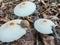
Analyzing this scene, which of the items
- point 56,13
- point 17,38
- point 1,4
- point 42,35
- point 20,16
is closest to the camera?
point 17,38

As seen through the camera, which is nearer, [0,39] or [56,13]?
[0,39]

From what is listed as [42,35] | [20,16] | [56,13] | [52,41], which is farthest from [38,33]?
[56,13]

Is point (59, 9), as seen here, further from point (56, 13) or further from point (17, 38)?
point (17, 38)

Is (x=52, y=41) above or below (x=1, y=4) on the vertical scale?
below

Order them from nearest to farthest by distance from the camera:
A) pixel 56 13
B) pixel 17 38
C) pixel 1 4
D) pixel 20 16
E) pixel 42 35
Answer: pixel 17 38 < pixel 42 35 < pixel 20 16 < pixel 56 13 < pixel 1 4

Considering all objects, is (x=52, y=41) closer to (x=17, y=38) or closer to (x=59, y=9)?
(x=17, y=38)

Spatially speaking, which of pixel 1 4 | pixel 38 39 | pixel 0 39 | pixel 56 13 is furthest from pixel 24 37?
pixel 1 4
